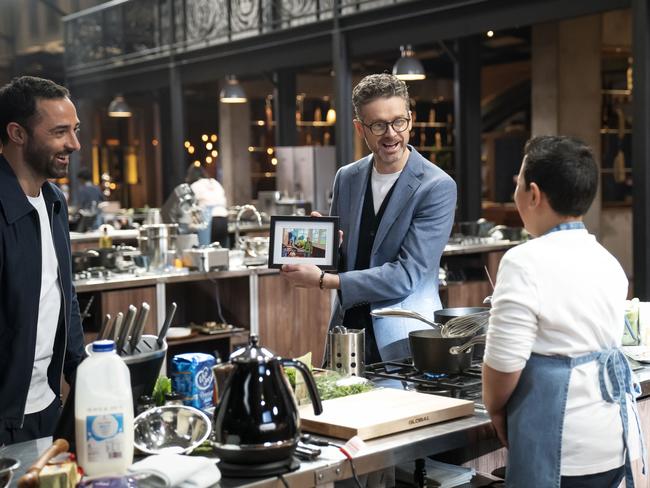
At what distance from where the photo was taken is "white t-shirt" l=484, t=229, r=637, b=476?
6.83 ft

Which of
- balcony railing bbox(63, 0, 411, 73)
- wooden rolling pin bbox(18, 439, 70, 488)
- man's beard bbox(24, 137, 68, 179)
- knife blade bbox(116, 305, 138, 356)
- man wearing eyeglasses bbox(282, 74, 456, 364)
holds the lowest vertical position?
wooden rolling pin bbox(18, 439, 70, 488)

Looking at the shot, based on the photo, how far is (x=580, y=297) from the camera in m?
2.11

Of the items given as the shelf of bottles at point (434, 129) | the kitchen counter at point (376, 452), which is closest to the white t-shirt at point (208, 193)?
the kitchen counter at point (376, 452)

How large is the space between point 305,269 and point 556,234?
1.08 meters

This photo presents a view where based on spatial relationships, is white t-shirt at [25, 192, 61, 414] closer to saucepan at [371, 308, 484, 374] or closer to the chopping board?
the chopping board

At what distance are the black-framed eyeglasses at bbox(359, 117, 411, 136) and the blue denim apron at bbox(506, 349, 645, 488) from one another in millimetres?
1138

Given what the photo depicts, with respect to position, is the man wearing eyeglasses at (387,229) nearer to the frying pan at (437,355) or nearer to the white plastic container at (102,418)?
the frying pan at (437,355)

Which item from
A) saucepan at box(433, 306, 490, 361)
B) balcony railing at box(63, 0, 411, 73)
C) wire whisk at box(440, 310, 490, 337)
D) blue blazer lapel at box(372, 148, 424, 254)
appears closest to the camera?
wire whisk at box(440, 310, 490, 337)

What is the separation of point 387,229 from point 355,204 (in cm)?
18

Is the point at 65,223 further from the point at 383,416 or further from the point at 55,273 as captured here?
the point at 383,416

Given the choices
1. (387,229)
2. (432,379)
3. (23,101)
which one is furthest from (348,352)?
(23,101)

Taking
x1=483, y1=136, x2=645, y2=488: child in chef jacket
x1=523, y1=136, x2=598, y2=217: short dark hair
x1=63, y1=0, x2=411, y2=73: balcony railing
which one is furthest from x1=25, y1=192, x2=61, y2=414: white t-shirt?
x1=63, y1=0, x2=411, y2=73: balcony railing

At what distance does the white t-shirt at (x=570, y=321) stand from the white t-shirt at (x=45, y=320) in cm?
136

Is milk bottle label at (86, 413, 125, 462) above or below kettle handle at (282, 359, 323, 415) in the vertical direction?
below
